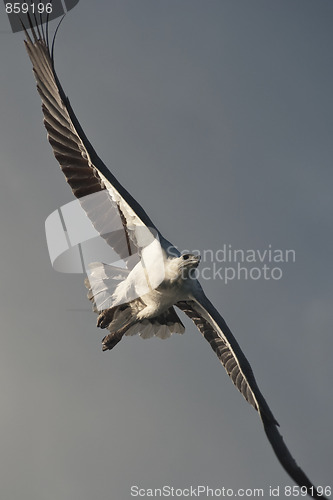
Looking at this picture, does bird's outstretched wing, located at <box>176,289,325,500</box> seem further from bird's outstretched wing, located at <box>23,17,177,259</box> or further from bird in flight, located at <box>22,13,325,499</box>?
bird's outstretched wing, located at <box>23,17,177,259</box>

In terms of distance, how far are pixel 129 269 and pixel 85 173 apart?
1.97 meters

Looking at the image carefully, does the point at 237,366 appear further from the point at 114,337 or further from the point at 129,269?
the point at 129,269

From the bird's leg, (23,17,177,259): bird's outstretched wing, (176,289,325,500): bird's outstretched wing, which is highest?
(23,17,177,259): bird's outstretched wing

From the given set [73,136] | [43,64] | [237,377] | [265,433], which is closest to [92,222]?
[73,136]

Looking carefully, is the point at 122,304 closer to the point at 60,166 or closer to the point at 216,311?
the point at 216,311

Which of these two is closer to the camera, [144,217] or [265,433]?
[144,217]

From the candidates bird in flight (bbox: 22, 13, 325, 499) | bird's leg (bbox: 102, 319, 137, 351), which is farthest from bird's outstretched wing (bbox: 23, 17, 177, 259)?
bird's leg (bbox: 102, 319, 137, 351)

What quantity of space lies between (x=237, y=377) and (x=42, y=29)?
6.85 m

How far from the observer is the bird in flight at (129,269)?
921 centimetres

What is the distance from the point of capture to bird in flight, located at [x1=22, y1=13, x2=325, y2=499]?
921 cm

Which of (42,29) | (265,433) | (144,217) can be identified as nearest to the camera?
(42,29)

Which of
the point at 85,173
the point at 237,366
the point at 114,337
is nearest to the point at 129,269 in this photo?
the point at 114,337

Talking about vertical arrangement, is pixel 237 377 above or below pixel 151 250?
below

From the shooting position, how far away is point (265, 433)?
10258 millimetres
